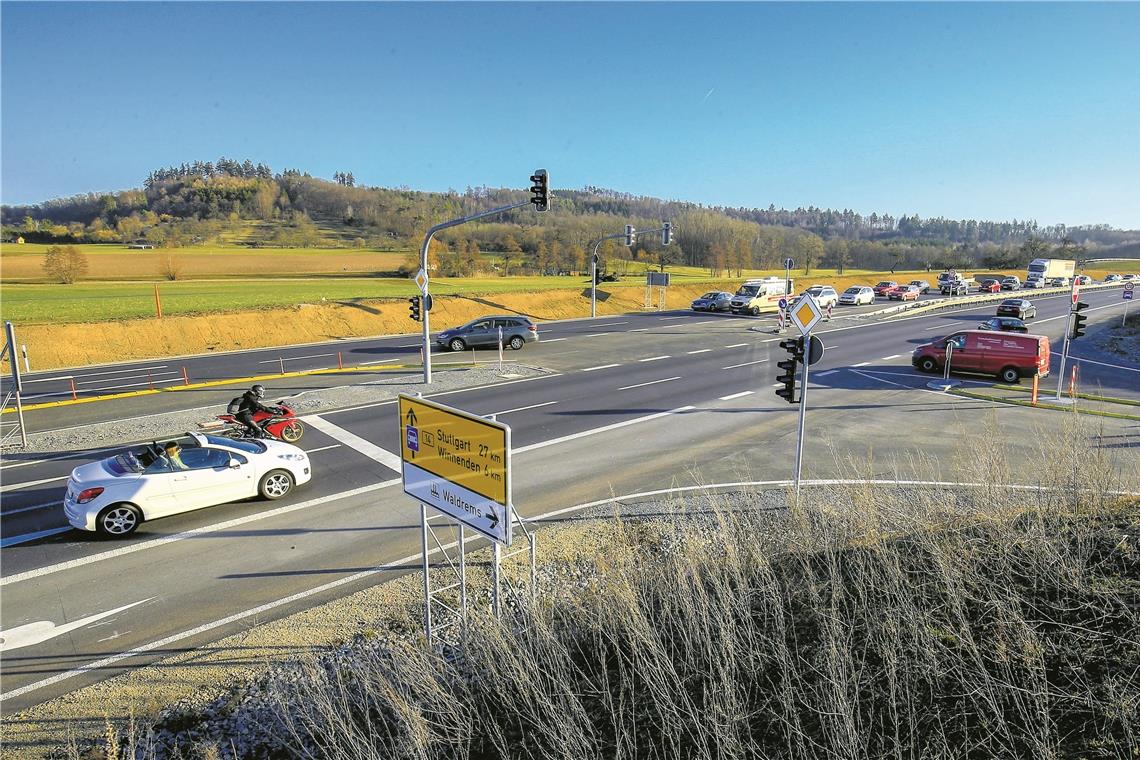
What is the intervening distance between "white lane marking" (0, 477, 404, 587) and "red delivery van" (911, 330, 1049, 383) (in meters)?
21.1

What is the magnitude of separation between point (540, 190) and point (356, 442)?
10.1m

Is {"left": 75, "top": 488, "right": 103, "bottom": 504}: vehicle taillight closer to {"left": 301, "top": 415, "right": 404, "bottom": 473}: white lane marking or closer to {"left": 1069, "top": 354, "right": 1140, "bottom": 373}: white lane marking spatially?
{"left": 301, "top": 415, "right": 404, "bottom": 473}: white lane marking

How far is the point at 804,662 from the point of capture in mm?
4969

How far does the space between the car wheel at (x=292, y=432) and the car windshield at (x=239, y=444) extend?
3.62 meters

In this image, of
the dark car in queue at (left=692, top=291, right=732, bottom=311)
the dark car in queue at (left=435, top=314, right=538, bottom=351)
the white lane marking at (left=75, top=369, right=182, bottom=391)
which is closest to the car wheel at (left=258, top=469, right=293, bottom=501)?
the white lane marking at (left=75, top=369, right=182, bottom=391)

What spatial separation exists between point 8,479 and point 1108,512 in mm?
18544

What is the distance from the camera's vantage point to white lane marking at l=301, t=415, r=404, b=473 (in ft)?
45.4

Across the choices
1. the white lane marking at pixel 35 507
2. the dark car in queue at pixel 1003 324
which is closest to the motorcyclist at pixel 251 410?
the white lane marking at pixel 35 507

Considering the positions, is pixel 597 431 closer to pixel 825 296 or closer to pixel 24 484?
pixel 24 484

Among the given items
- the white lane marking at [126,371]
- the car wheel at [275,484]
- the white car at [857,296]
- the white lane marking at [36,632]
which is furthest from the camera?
the white car at [857,296]

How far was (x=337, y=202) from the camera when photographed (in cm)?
15425

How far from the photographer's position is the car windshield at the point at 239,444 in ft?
36.8

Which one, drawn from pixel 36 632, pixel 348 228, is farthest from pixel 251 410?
pixel 348 228

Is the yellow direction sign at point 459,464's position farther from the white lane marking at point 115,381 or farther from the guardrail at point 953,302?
the guardrail at point 953,302
